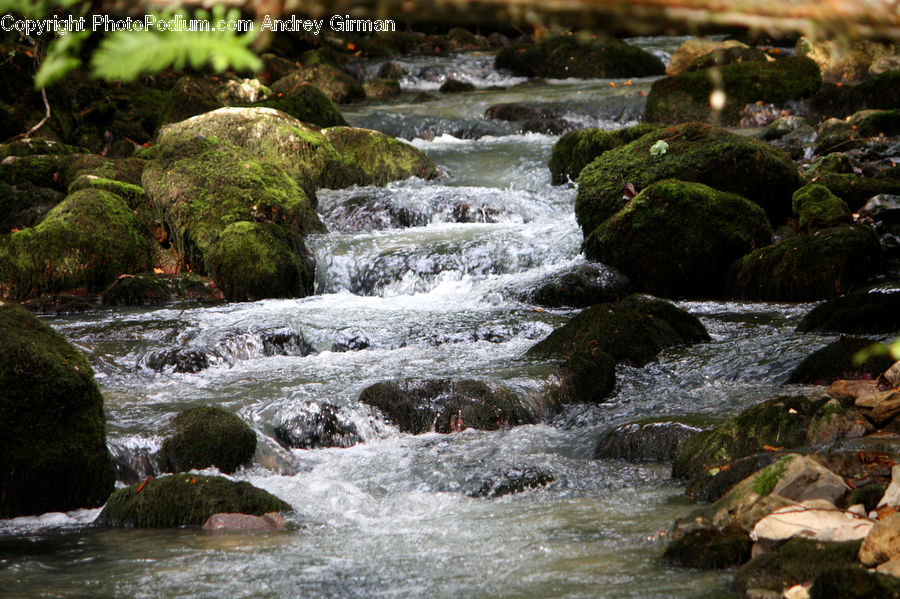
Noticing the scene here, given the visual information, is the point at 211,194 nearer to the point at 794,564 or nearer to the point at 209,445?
the point at 209,445

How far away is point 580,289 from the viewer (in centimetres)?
1086

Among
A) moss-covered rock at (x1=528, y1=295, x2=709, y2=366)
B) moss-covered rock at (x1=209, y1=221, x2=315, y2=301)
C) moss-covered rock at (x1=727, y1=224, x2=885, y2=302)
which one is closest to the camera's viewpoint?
moss-covered rock at (x1=528, y1=295, x2=709, y2=366)

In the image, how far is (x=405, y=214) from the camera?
14.4 metres

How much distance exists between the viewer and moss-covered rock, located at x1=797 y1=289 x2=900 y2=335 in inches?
322

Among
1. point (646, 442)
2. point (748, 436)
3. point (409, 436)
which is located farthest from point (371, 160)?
point (748, 436)

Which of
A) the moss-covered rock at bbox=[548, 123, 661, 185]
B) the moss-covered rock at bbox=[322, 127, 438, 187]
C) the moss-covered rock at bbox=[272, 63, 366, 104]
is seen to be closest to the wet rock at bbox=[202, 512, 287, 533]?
the moss-covered rock at bbox=[548, 123, 661, 185]

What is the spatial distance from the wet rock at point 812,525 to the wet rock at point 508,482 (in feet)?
6.36

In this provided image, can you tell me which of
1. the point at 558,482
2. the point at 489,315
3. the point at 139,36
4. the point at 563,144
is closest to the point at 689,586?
the point at 558,482

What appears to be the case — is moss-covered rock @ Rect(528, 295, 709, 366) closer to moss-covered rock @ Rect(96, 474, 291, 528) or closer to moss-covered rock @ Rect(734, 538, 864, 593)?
moss-covered rock @ Rect(96, 474, 291, 528)

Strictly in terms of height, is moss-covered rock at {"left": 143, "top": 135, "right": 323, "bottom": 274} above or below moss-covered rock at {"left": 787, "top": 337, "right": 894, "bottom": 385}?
above

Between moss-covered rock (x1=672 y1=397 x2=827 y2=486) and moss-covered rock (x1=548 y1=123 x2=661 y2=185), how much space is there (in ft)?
30.3

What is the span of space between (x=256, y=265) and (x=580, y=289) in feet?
14.3

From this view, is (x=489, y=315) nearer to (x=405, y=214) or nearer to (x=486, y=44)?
(x=405, y=214)

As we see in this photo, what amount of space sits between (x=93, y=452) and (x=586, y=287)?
6.72 meters
